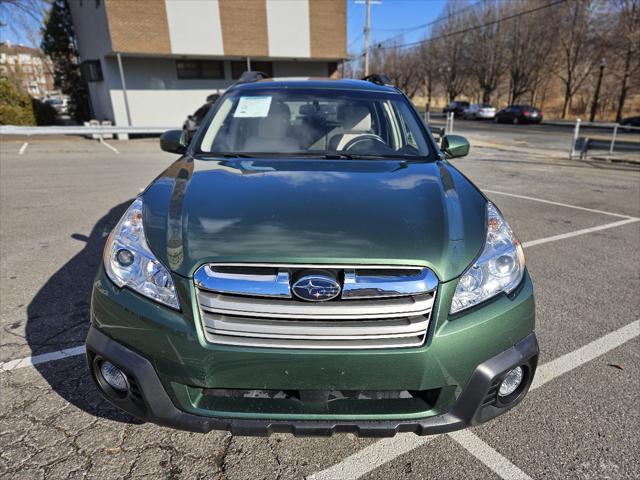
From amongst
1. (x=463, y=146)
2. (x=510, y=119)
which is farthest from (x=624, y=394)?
(x=510, y=119)

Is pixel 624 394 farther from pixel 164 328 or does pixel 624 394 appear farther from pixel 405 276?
pixel 164 328

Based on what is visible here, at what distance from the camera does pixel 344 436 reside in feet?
7.11

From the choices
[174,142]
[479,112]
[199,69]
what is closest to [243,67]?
[199,69]

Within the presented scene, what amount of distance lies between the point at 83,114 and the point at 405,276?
97.9ft

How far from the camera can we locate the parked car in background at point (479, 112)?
42.0 m

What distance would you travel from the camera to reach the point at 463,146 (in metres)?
3.41

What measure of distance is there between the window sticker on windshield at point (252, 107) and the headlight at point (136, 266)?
1.49m

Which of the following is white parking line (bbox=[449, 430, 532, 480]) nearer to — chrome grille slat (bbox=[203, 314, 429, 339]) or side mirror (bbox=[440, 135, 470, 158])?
chrome grille slat (bbox=[203, 314, 429, 339])

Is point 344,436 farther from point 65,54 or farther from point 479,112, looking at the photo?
point 479,112

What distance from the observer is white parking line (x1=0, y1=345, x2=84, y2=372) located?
8.59 feet

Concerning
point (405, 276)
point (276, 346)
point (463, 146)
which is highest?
point (463, 146)

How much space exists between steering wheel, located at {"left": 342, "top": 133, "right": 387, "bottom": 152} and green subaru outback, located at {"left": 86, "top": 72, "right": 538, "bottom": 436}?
1195 mm

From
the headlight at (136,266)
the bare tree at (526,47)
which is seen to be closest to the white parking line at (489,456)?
the headlight at (136,266)

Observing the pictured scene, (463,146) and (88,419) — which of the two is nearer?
(88,419)
